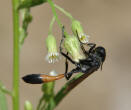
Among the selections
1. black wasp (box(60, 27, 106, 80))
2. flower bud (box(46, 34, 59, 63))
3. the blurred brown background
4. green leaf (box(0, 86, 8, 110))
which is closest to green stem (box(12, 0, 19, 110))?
green leaf (box(0, 86, 8, 110))

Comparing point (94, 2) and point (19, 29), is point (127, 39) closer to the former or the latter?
point (94, 2)

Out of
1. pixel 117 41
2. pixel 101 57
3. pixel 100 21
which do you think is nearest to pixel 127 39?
pixel 117 41

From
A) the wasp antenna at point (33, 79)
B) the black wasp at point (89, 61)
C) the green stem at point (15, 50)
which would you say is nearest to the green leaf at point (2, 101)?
the green stem at point (15, 50)

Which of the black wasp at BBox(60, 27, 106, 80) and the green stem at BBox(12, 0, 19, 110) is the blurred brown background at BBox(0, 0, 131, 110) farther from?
the black wasp at BBox(60, 27, 106, 80)

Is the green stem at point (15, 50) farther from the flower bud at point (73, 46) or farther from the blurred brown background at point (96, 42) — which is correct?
the blurred brown background at point (96, 42)

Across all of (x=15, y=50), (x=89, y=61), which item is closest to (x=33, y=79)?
(x=15, y=50)

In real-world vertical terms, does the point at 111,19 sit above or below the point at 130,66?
above
